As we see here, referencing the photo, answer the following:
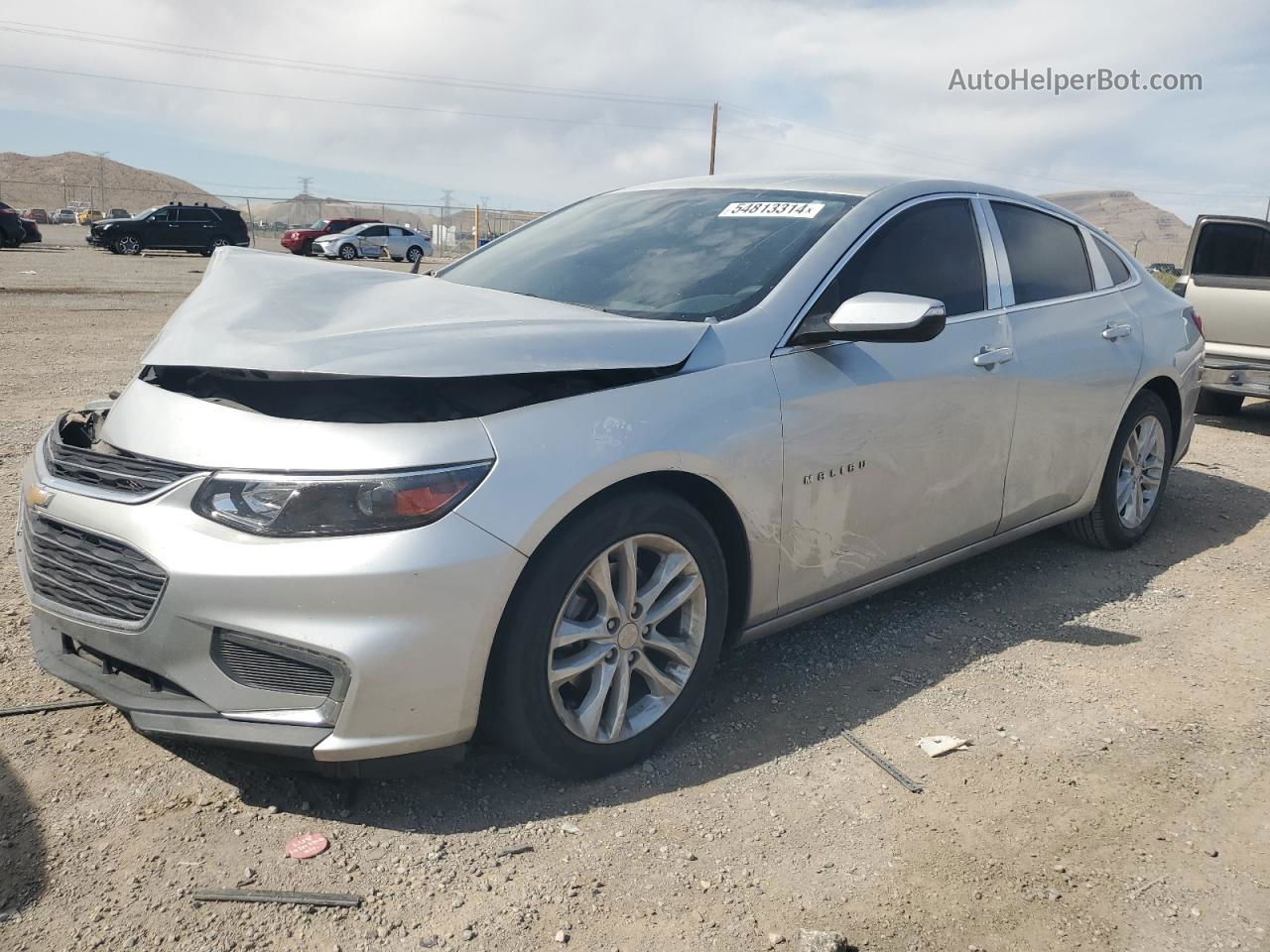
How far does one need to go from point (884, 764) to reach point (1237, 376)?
6.96m

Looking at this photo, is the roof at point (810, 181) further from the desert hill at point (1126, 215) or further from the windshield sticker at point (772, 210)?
the desert hill at point (1126, 215)

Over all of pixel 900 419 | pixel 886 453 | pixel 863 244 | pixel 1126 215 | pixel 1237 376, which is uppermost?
pixel 1126 215

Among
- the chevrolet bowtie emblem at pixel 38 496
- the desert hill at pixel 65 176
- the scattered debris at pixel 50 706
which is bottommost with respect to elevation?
the scattered debris at pixel 50 706

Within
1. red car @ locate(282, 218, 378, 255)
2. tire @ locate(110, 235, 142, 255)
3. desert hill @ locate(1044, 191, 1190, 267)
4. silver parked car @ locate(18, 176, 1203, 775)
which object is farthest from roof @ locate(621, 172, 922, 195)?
desert hill @ locate(1044, 191, 1190, 267)

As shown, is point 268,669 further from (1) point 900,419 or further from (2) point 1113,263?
(2) point 1113,263

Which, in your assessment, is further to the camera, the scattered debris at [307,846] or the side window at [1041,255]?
the side window at [1041,255]

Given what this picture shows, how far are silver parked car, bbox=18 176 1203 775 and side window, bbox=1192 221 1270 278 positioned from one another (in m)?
6.14

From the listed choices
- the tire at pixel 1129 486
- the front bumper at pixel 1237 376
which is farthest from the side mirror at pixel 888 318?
the front bumper at pixel 1237 376

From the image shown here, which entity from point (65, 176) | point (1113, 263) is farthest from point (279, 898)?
point (65, 176)

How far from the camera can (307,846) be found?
257cm

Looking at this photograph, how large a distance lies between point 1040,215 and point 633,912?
11.7ft

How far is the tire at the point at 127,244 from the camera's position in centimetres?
2995

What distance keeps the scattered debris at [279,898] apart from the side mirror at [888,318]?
2.04 m

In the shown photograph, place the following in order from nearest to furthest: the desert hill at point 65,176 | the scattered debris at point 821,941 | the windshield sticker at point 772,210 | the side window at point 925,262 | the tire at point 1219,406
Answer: the scattered debris at point 821,941, the side window at point 925,262, the windshield sticker at point 772,210, the tire at point 1219,406, the desert hill at point 65,176
